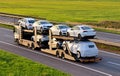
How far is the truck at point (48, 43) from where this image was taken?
31.6 m

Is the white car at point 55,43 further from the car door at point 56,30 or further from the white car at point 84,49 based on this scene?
the white car at point 84,49

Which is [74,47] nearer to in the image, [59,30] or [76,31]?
[76,31]

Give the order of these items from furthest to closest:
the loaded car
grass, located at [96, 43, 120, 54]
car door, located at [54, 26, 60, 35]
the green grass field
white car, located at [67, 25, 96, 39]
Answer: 1. the green grass field
2. the loaded car
3. grass, located at [96, 43, 120, 54]
4. car door, located at [54, 26, 60, 35]
5. white car, located at [67, 25, 96, 39]

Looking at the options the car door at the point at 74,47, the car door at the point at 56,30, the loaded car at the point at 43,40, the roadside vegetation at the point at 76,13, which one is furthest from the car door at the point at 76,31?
the roadside vegetation at the point at 76,13

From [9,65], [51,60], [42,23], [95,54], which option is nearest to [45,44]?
[42,23]

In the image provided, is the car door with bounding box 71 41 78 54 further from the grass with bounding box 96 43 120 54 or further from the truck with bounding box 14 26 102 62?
the grass with bounding box 96 43 120 54

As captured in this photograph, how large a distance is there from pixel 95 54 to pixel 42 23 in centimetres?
938

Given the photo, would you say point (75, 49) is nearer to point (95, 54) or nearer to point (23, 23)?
point (95, 54)

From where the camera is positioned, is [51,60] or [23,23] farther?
[23,23]

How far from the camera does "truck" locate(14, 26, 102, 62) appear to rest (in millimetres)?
31650

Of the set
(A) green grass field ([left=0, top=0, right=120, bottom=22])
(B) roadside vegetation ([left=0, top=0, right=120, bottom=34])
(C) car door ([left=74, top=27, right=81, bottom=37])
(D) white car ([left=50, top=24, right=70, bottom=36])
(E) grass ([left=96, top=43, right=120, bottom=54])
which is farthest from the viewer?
(A) green grass field ([left=0, top=0, right=120, bottom=22])

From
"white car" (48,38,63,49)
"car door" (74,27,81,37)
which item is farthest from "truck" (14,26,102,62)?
"car door" (74,27,81,37)

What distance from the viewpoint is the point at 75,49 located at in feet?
104

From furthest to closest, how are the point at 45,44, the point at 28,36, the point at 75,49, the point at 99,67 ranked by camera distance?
the point at 28,36 < the point at 45,44 < the point at 75,49 < the point at 99,67
